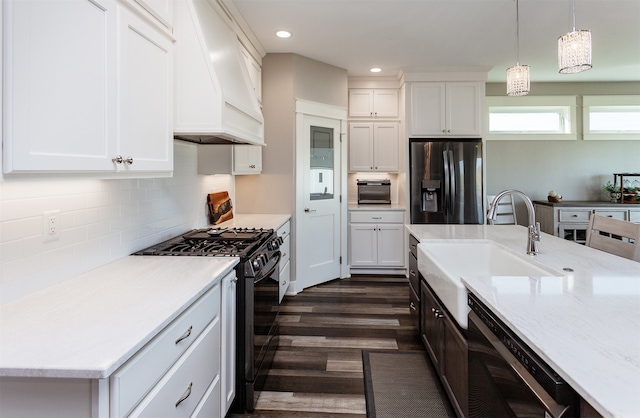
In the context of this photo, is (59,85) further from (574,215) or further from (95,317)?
(574,215)

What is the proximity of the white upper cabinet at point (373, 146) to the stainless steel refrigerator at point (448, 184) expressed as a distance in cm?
52

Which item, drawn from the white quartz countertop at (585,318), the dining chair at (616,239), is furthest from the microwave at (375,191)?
the white quartz countertop at (585,318)

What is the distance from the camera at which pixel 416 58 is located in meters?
4.27

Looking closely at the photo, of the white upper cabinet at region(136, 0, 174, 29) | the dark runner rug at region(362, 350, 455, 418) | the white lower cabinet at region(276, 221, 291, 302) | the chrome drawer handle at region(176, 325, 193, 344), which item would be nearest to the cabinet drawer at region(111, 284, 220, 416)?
the chrome drawer handle at region(176, 325, 193, 344)

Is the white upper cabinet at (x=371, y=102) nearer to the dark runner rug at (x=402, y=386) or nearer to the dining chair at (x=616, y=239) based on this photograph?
the dining chair at (x=616, y=239)

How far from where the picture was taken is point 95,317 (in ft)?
3.70

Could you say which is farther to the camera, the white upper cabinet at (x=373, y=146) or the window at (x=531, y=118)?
the window at (x=531, y=118)

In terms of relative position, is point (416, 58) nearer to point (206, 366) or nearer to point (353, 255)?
point (353, 255)

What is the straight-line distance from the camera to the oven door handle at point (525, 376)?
859 millimetres

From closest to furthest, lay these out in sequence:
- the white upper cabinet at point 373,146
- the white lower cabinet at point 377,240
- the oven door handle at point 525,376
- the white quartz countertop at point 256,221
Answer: the oven door handle at point 525,376, the white quartz countertop at point 256,221, the white lower cabinet at point 377,240, the white upper cabinet at point 373,146

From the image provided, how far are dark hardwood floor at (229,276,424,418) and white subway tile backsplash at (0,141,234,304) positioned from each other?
117cm

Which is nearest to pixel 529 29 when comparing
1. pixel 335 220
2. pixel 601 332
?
pixel 335 220

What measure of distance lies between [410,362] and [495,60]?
144 inches

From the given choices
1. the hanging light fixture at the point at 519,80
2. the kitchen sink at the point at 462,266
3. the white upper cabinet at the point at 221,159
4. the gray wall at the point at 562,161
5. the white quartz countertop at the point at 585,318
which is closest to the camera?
the white quartz countertop at the point at 585,318
